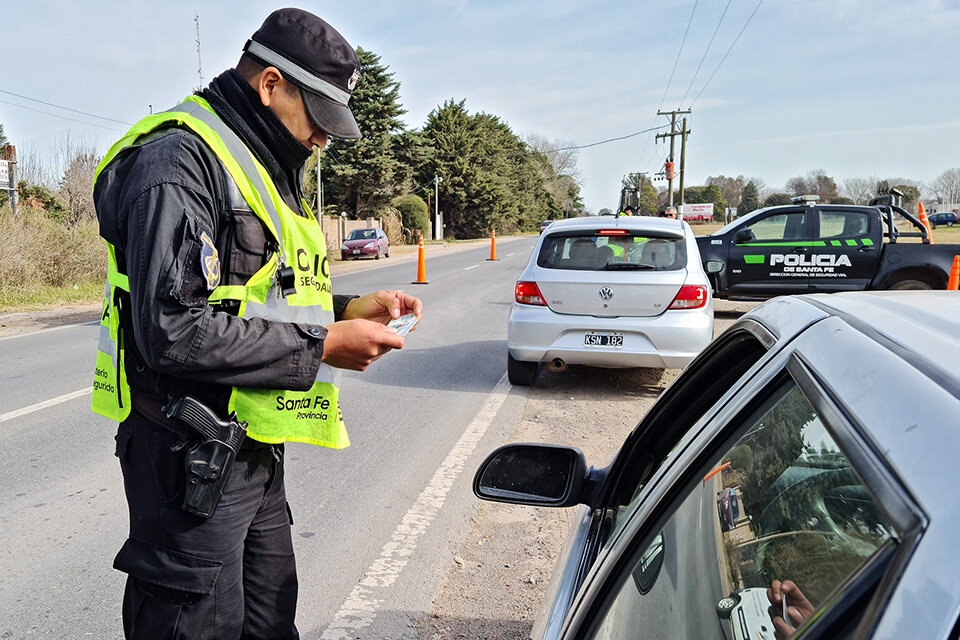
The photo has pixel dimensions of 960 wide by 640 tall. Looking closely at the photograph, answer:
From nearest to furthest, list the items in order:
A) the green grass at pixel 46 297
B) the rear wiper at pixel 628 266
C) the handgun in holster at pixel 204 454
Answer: the handgun in holster at pixel 204 454, the rear wiper at pixel 628 266, the green grass at pixel 46 297

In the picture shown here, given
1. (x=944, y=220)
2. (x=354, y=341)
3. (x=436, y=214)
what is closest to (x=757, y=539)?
(x=354, y=341)

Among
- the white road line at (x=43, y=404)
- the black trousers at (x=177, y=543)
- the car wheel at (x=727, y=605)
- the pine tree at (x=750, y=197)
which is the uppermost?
the pine tree at (x=750, y=197)

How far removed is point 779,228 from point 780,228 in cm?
2

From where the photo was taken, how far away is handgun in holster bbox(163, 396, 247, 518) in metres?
1.78

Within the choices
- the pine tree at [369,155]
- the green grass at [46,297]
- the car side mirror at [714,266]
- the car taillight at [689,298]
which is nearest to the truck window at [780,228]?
the car side mirror at [714,266]

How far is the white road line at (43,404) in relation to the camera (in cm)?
596

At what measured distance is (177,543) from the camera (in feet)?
5.91

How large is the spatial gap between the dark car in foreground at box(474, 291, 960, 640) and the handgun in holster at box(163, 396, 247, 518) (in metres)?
0.73

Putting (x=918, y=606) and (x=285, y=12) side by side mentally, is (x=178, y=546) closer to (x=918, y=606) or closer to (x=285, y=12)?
(x=285, y=12)

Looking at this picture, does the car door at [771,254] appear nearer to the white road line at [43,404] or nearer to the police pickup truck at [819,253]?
the police pickup truck at [819,253]

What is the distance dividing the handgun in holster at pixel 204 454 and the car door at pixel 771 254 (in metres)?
11.5

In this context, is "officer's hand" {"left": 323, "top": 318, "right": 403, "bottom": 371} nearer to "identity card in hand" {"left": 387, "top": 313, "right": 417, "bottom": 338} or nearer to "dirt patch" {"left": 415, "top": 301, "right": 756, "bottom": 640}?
"identity card in hand" {"left": 387, "top": 313, "right": 417, "bottom": 338}

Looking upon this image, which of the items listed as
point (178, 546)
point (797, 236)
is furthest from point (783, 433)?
point (797, 236)

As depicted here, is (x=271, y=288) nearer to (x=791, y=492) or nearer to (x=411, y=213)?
(x=791, y=492)
